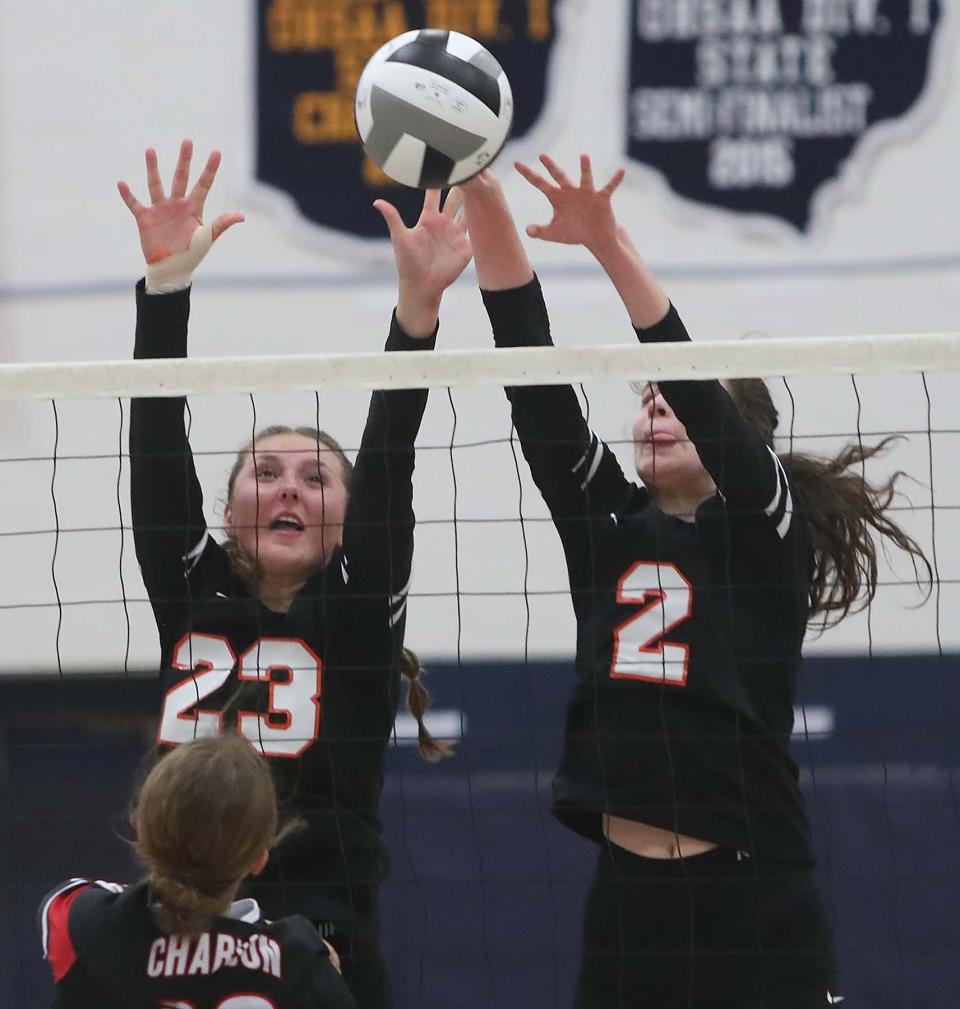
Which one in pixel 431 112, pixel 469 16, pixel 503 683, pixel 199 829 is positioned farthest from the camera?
pixel 469 16

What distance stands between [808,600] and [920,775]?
1728 millimetres

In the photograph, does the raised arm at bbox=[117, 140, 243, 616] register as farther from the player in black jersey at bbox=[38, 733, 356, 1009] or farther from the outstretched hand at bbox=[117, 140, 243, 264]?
the player in black jersey at bbox=[38, 733, 356, 1009]

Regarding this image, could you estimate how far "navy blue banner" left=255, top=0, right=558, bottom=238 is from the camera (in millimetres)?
4699

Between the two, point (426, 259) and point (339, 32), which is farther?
point (339, 32)

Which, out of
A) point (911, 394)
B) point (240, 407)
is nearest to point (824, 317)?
point (911, 394)

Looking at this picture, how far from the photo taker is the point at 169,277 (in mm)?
2785

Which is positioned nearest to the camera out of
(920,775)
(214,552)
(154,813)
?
(154,813)

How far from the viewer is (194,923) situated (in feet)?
6.65

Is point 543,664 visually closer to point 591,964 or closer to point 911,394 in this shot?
point 911,394

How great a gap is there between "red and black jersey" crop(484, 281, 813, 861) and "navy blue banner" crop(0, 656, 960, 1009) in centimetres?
168

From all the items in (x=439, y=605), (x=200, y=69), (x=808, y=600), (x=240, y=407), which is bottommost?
(x=439, y=605)

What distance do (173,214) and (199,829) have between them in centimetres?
132

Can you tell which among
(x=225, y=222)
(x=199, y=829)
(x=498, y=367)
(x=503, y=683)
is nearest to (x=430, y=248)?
(x=498, y=367)

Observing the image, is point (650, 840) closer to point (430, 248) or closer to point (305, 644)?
point (305, 644)
